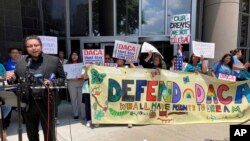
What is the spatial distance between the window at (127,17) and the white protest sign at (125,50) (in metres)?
5.15

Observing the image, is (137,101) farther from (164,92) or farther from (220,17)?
(220,17)


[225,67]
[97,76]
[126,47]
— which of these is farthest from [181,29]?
[97,76]

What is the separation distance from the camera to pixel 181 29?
21.2ft

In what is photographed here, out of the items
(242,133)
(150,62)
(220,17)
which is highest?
(220,17)

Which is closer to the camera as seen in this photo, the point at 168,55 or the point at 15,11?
the point at 15,11

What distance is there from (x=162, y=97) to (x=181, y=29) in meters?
1.77

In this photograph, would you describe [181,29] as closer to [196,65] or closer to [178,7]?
[196,65]

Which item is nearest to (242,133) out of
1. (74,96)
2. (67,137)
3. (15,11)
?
(67,137)

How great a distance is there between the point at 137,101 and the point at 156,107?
0.43 m

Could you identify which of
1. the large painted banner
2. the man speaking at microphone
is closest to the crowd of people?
the man speaking at microphone

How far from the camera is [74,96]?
6.15m

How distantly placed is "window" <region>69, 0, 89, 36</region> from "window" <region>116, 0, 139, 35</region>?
136cm

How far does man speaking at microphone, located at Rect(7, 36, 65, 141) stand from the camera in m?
3.31

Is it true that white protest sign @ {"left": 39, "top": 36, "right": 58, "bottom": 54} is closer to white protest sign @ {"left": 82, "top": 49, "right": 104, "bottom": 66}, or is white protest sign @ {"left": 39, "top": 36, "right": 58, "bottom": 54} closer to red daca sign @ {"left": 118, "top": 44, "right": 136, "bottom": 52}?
white protest sign @ {"left": 82, "top": 49, "right": 104, "bottom": 66}
